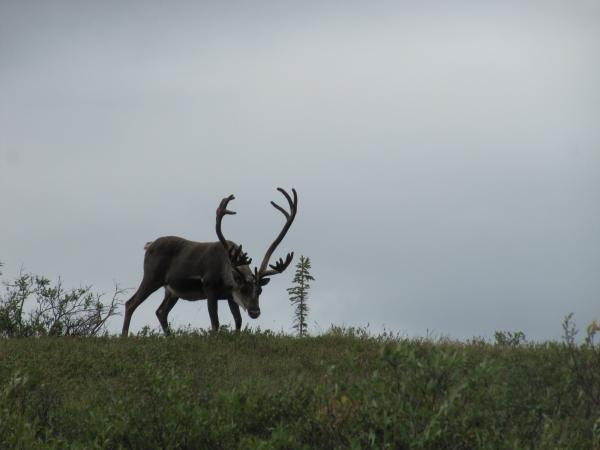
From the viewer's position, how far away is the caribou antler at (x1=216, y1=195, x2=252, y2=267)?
51.0ft

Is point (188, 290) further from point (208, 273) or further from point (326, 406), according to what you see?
point (326, 406)

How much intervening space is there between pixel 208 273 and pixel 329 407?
883cm

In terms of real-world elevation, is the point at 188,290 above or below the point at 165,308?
above

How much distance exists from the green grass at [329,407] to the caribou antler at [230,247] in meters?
4.62

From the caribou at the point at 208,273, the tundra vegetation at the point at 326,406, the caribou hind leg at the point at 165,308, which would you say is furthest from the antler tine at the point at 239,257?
the tundra vegetation at the point at 326,406

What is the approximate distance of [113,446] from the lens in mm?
7332

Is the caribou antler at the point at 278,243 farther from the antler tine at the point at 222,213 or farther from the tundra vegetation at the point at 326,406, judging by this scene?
the tundra vegetation at the point at 326,406

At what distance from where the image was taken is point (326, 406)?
24.6 ft

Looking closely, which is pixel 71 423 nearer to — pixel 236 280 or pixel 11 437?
pixel 11 437

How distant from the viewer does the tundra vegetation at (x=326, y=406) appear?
263 inches

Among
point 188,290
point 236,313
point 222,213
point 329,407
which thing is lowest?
point 329,407

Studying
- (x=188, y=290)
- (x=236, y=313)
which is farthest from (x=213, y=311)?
(x=188, y=290)

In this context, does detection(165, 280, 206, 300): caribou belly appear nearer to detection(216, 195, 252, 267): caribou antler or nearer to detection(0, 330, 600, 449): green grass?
detection(216, 195, 252, 267): caribou antler

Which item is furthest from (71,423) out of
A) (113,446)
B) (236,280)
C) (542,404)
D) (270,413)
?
(236,280)
